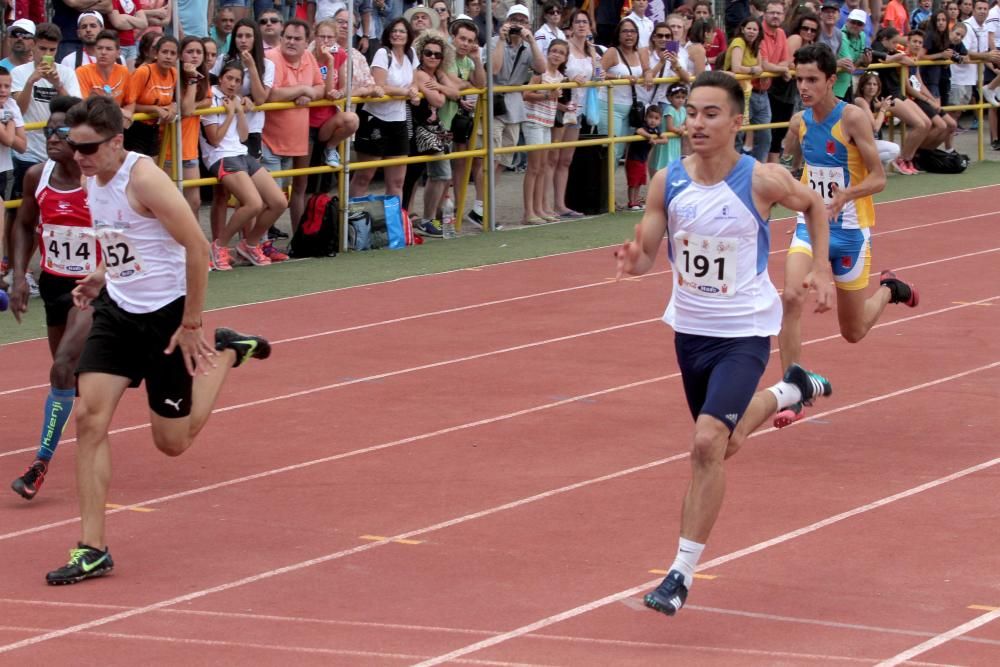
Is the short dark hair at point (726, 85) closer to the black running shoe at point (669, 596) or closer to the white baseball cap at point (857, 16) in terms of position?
the black running shoe at point (669, 596)

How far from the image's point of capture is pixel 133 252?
7195mm

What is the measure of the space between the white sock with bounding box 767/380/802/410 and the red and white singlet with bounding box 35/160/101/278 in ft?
10.9

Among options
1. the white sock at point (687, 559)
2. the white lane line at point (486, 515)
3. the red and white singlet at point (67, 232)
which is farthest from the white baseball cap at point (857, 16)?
the white sock at point (687, 559)

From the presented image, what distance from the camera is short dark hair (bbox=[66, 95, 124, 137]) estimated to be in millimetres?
6836

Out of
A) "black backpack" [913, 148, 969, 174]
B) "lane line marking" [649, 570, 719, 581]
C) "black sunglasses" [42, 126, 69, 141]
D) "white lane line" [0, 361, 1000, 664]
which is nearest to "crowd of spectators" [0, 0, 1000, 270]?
"black backpack" [913, 148, 969, 174]

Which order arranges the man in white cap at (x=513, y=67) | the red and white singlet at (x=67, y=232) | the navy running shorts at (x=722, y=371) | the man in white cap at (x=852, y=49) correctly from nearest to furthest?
1. the navy running shorts at (x=722, y=371)
2. the red and white singlet at (x=67, y=232)
3. the man in white cap at (x=513, y=67)
4. the man in white cap at (x=852, y=49)

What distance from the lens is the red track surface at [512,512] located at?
19.9ft

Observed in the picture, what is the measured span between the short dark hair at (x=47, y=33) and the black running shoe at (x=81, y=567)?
722 cm

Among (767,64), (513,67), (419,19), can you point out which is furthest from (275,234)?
(767,64)

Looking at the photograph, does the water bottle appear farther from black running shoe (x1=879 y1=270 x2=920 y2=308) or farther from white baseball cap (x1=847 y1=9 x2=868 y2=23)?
black running shoe (x1=879 y1=270 x2=920 y2=308)

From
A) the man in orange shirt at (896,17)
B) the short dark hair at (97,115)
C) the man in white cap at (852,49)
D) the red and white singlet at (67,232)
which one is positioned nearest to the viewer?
the short dark hair at (97,115)

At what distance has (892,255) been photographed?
51.1ft

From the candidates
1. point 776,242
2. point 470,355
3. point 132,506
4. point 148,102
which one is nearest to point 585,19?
point 776,242

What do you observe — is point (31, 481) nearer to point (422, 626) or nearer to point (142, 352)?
point (142, 352)
